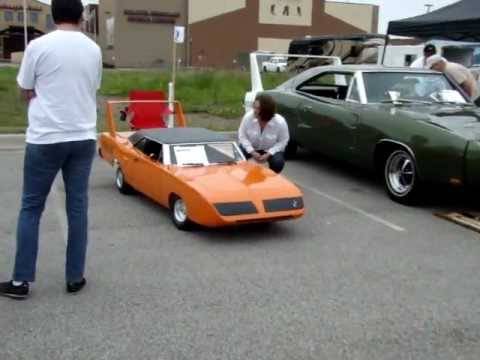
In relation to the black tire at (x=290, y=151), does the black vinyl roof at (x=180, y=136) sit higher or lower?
higher

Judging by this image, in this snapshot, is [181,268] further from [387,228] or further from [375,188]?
[375,188]

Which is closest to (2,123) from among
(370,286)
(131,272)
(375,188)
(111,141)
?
(111,141)

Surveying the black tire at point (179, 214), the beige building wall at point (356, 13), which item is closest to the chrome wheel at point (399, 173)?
the black tire at point (179, 214)

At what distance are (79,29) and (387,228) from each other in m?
3.35

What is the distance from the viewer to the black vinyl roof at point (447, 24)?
10545mm

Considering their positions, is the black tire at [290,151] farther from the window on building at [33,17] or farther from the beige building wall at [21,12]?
the window on building at [33,17]

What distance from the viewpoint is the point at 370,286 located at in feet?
13.9

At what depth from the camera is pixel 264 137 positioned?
6.74 meters

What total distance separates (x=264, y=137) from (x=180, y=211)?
65.9 inches

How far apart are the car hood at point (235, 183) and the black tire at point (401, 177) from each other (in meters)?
1.55

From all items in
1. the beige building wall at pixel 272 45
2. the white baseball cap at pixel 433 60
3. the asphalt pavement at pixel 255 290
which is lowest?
the asphalt pavement at pixel 255 290

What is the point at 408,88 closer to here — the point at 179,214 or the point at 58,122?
the point at 179,214

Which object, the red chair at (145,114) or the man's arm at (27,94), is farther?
the red chair at (145,114)

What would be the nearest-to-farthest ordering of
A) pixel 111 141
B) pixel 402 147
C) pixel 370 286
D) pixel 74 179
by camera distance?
pixel 74 179 → pixel 370 286 → pixel 402 147 → pixel 111 141
